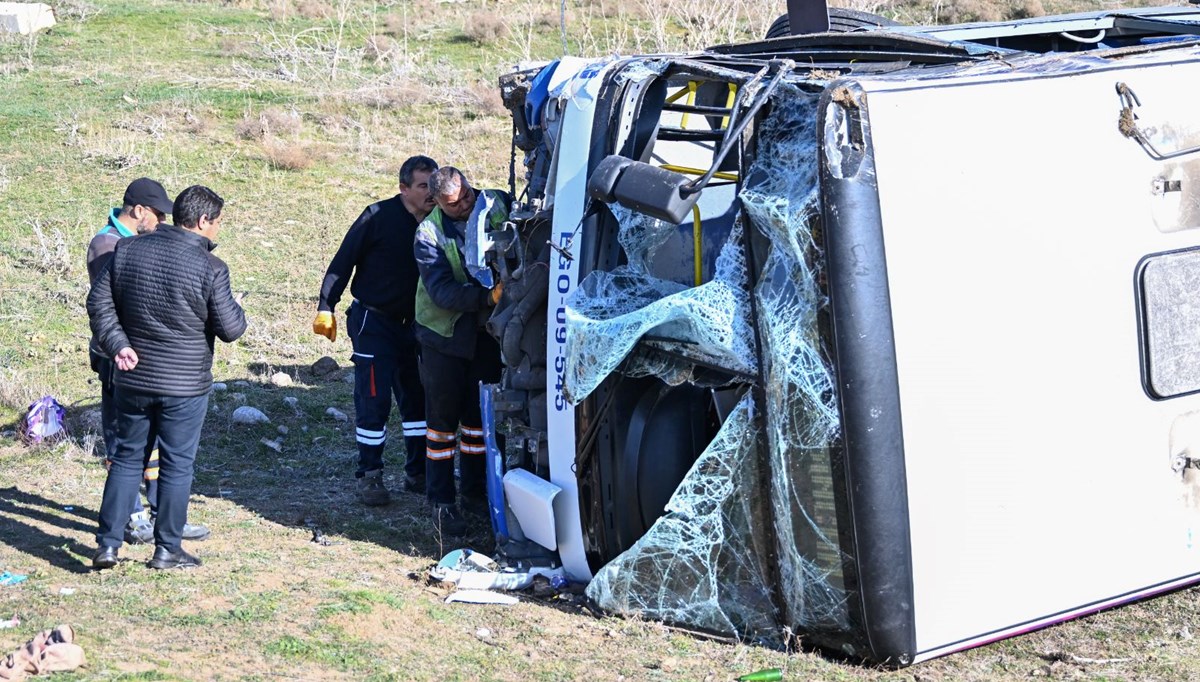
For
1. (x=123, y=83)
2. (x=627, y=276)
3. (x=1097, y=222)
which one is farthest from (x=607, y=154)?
(x=123, y=83)

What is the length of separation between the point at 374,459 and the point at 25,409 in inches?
→ 101

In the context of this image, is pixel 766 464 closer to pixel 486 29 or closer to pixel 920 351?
pixel 920 351

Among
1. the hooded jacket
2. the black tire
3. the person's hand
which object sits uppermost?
the black tire

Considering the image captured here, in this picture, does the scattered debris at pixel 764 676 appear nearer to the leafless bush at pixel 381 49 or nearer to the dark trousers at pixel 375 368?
the dark trousers at pixel 375 368

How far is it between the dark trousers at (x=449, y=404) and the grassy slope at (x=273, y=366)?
0.25 metres

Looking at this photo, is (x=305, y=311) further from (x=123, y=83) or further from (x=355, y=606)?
(x=123, y=83)

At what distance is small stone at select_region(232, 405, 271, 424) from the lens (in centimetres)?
850

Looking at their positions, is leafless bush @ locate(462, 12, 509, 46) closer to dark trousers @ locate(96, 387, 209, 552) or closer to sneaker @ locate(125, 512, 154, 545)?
sneaker @ locate(125, 512, 154, 545)

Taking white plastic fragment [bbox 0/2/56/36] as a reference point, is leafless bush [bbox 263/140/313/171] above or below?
below

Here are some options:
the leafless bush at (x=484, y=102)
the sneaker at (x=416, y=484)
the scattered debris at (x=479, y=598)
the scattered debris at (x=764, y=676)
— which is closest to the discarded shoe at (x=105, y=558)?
the scattered debris at (x=479, y=598)

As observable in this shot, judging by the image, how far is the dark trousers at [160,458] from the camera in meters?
5.83

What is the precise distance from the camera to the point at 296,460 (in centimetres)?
816

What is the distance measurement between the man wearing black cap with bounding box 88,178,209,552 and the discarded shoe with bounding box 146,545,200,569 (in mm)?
496

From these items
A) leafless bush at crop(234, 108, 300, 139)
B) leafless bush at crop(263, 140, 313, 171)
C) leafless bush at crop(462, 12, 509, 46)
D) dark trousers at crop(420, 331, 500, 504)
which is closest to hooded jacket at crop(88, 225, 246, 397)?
dark trousers at crop(420, 331, 500, 504)
